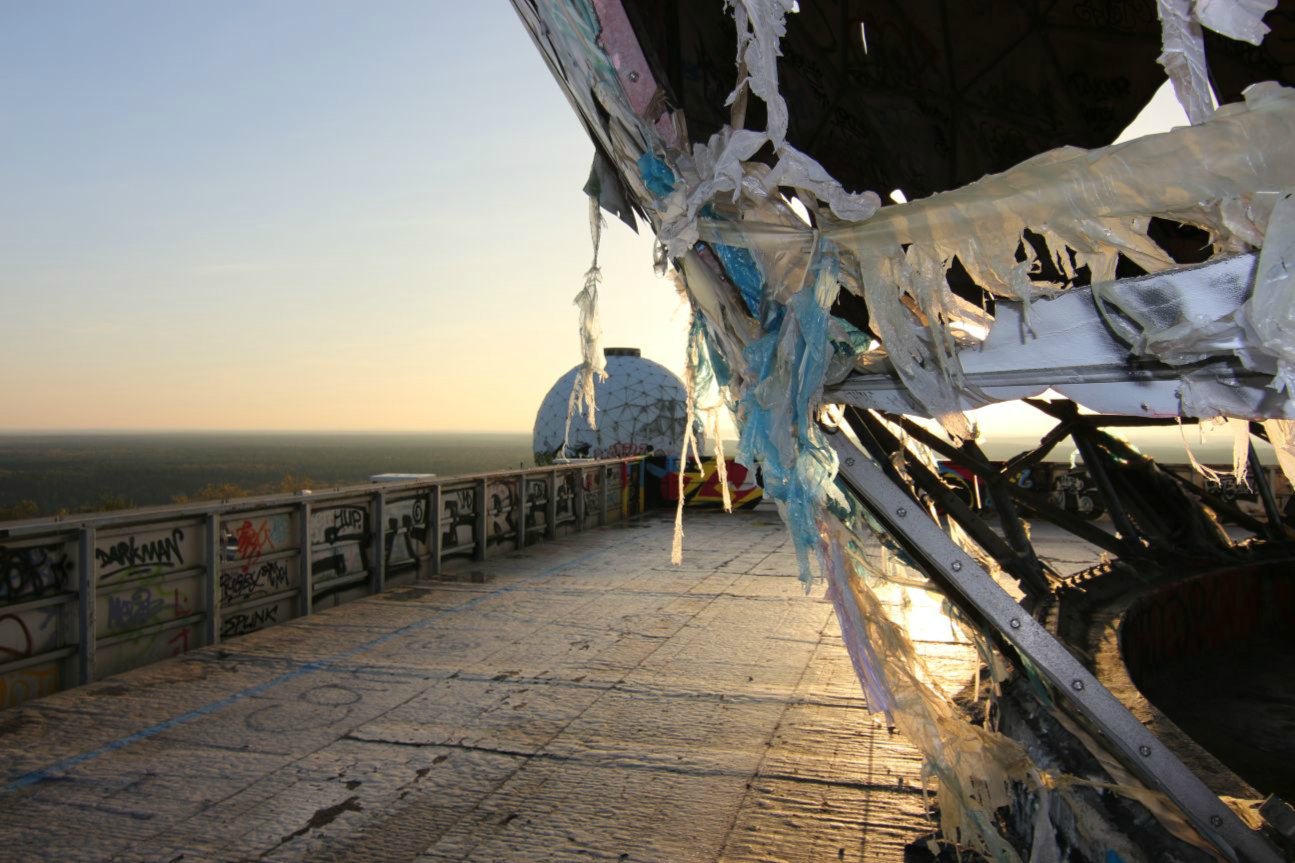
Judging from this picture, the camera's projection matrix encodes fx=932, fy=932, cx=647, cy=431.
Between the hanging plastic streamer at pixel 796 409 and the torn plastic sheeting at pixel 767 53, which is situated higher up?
the torn plastic sheeting at pixel 767 53

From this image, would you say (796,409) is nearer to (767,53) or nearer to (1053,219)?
(1053,219)

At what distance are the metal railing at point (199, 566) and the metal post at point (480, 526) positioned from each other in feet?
0.05

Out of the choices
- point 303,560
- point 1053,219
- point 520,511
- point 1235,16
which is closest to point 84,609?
point 303,560

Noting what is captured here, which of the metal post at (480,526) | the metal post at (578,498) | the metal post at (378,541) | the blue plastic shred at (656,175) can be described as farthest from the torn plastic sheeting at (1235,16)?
the metal post at (578,498)

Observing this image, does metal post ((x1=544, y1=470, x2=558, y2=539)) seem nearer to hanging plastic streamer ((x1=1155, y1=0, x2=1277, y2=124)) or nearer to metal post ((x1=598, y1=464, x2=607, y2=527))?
metal post ((x1=598, y1=464, x2=607, y2=527))

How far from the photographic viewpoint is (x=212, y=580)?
28.8 ft

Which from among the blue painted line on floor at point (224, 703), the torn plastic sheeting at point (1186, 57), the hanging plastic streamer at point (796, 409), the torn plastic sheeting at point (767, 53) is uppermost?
the torn plastic sheeting at point (767, 53)

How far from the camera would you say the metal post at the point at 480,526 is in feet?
46.5

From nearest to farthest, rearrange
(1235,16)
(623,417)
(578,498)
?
(1235,16)
(578,498)
(623,417)

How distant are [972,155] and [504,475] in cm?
972

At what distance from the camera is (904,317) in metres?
3.50

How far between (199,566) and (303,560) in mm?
1497

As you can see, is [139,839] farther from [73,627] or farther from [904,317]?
[904,317]

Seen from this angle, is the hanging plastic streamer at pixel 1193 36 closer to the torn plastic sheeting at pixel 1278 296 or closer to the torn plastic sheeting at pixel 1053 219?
the torn plastic sheeting at pixel 1053 219
